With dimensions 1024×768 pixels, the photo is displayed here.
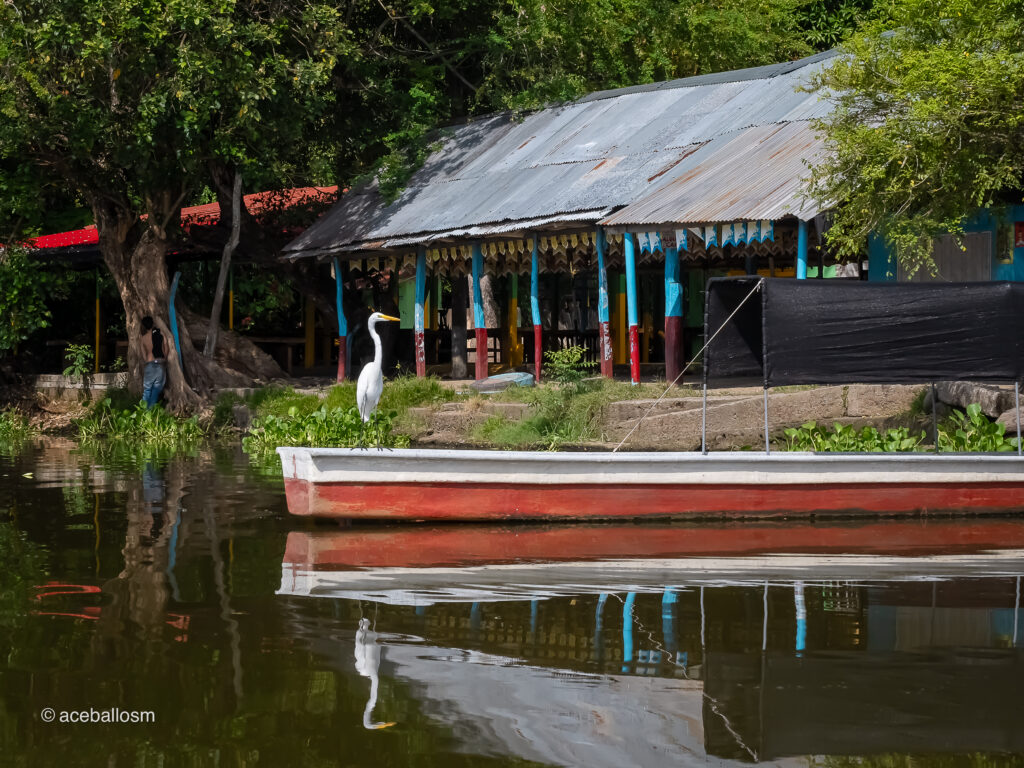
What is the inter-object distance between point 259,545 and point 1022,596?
17.2ft

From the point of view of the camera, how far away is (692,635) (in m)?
6.91

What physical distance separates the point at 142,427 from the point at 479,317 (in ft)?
17.5

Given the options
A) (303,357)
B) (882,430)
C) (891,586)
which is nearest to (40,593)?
(891,586)

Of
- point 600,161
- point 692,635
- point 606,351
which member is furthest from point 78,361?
point 692,635

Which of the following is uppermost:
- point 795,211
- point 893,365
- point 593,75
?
point 593,75

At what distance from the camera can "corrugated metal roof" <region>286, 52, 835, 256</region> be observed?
53.2 feet

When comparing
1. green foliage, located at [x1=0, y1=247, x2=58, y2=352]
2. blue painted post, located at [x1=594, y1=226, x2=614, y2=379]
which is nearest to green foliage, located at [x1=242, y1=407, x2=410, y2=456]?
blue painted post, located at [x1=594, y1=226, x2=614, y2=379]

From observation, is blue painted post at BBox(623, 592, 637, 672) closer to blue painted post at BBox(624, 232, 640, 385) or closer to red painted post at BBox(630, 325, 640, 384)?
blue painted post at BBox(624, 232, 640, 385)

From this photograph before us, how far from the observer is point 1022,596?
7.83 metres

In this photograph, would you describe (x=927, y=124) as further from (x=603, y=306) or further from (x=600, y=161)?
(x=600, y=161)

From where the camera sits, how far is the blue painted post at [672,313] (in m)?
16.2

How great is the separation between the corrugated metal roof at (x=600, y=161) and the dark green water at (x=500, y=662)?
284 inches

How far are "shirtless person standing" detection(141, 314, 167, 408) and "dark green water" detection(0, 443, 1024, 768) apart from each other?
36.2ft

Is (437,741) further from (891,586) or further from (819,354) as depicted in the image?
(819,354)
